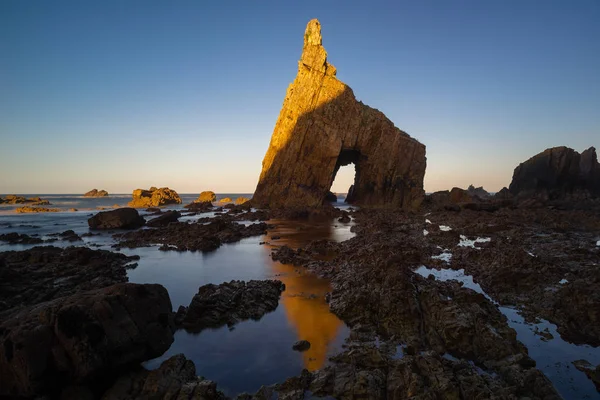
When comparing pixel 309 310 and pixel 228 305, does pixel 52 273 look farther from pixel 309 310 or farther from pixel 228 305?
pixel 309 310

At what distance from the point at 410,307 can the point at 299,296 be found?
3.85 metres

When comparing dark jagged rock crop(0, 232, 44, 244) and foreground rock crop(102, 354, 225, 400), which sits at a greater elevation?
foreground rock crop(102, 354, 225, 400)

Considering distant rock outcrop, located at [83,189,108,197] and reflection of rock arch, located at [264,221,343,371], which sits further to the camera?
distant rock outcrop, located at [83,189,108,197]

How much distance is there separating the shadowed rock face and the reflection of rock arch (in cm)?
3635

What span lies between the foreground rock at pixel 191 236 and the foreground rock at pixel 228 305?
9286mm

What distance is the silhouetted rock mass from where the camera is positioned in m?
48.4

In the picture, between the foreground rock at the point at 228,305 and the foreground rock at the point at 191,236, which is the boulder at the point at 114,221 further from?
the foreground rock at the point at 228,305

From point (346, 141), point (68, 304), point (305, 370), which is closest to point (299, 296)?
point (305, 370)

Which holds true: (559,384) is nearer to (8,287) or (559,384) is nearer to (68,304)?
(68,304)

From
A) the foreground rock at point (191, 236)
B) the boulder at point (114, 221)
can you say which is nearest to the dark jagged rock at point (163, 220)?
the boulder at point (114, 221)

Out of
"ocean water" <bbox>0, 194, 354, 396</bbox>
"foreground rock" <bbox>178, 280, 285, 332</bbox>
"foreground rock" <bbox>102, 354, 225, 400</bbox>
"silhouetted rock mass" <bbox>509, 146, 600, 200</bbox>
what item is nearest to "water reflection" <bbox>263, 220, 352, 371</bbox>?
"ocean water" <bbox>0, 194, 354, 396</bbox>

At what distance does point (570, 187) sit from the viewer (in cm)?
4888

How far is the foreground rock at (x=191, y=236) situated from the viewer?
19.5 m

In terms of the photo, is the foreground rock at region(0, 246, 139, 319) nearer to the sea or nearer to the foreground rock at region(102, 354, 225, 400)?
the sea
